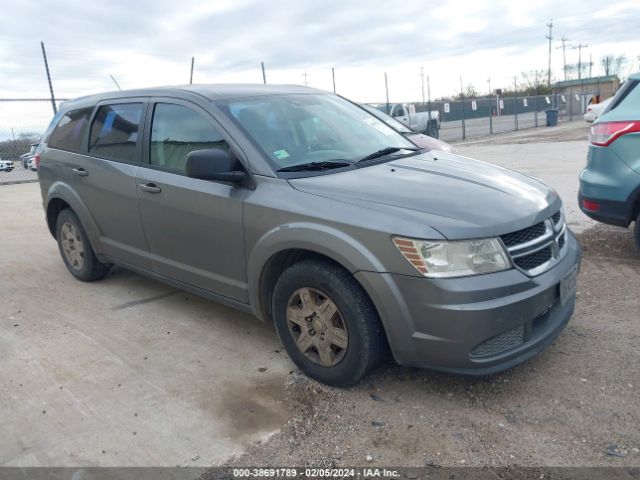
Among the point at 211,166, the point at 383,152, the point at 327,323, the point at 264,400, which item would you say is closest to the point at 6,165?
the point at 211,166

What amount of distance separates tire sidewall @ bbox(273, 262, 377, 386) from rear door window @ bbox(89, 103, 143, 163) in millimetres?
1792

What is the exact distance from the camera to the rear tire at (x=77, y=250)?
515 centimetres

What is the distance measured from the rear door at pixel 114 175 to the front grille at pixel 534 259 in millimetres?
2765

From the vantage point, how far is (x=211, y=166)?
3322 mm

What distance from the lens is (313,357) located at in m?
3.31

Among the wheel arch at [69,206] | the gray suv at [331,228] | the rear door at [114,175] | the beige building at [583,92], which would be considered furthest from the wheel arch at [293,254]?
the beige building at [583,92]

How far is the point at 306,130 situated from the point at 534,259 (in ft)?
5.61

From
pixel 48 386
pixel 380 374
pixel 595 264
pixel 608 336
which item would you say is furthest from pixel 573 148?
pixel 48 386

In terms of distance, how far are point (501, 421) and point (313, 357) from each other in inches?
42.5

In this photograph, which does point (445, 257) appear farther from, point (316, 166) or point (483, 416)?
point (316, 166)

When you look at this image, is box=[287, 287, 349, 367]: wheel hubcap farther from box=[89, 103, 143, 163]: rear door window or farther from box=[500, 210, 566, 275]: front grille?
box=[89, 103, 143, 163]: rear door window

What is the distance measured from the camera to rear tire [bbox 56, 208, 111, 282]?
16.9 feet

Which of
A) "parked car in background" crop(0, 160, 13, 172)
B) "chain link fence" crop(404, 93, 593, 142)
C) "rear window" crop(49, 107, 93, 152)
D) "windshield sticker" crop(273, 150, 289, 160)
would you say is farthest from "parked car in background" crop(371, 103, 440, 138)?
"windshield sticker" crop(273, 150, 289, 160)

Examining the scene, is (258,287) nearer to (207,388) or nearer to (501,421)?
(207,388)
